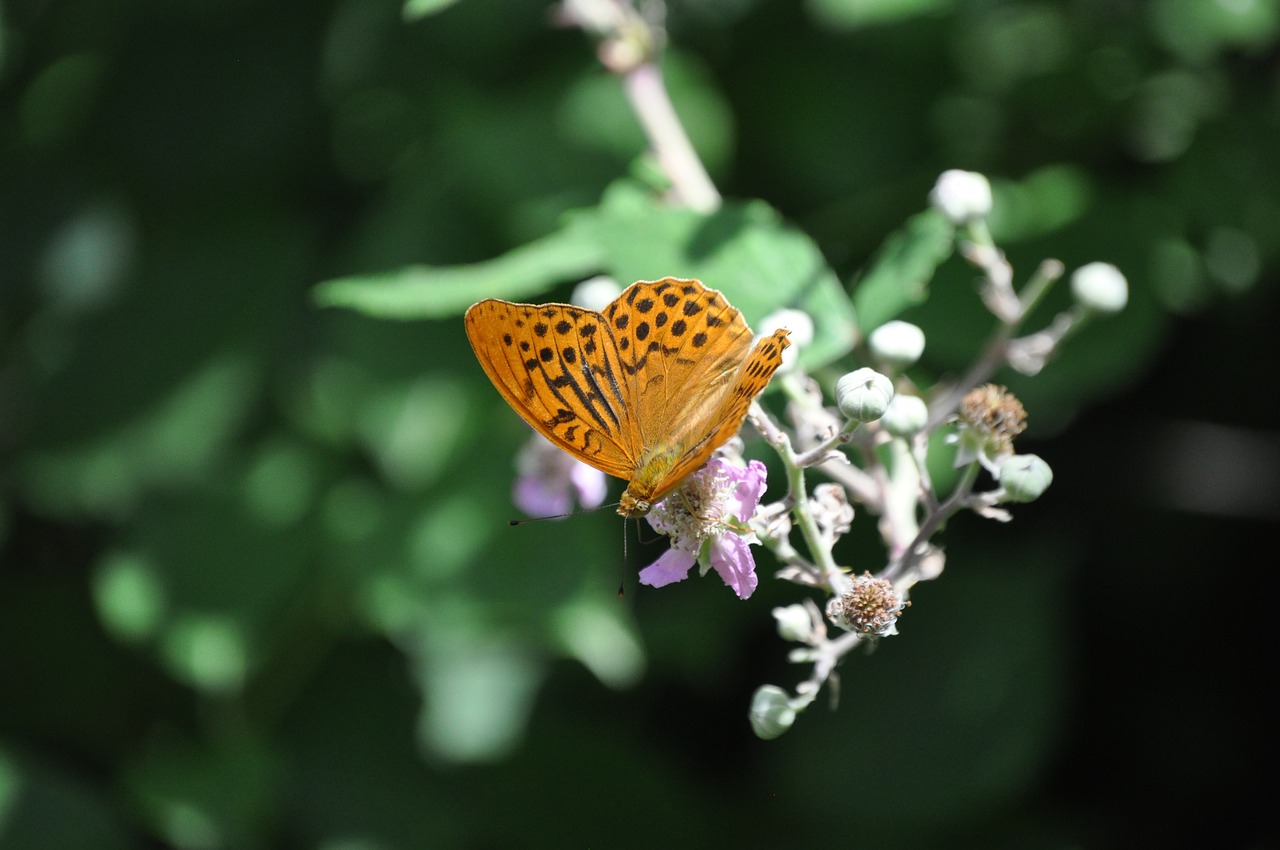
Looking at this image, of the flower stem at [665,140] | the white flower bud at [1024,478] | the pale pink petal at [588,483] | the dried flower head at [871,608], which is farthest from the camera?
the flower stem at [665,140]

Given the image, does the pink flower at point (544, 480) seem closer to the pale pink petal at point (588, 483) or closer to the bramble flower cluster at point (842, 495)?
the pale pink petal at point (588, 483)

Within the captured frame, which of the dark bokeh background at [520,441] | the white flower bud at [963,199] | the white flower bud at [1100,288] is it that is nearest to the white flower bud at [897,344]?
the white flower bud at [963,199]

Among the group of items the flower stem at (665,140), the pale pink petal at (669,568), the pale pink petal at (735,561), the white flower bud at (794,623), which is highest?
the flower stem at (665,140)

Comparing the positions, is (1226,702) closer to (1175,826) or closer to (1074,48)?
(1175,826)

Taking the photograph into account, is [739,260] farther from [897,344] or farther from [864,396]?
[864,396]

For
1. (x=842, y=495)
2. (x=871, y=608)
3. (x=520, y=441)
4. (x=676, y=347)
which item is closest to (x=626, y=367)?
(x=676, y=347)

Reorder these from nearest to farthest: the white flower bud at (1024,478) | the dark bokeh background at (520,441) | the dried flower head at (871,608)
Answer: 1. the dried flower head at (871,608)
2. the white flower bud at (1024,478)
3. the dark bokeh background at (520,441)

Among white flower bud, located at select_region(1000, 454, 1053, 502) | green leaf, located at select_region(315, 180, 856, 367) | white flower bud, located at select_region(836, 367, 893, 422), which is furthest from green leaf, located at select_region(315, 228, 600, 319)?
white flower bud, located at select_region(1000, 454, 1053, 502)

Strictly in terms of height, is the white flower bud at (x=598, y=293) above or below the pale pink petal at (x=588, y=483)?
above
